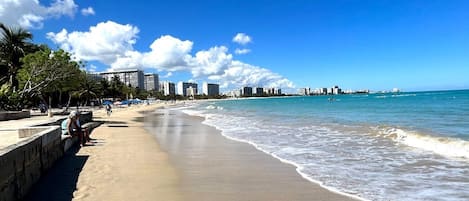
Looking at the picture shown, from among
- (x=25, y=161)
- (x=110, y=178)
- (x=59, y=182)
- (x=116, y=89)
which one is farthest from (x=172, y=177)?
(x=116, y=89)

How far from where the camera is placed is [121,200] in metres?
6.22

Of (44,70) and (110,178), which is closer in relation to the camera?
(110,178)

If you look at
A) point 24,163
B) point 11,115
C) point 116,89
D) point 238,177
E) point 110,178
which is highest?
point 116,89

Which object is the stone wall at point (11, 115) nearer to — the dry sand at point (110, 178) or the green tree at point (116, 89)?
the dry sand at point (110, 178)

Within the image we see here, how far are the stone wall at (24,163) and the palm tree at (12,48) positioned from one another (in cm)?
2841

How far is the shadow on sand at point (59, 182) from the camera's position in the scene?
6.40 metres

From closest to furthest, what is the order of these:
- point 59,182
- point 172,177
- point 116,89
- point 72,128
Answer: point 59,182
point 172,177
point 72,128
point 116,89

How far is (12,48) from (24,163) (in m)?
34.3

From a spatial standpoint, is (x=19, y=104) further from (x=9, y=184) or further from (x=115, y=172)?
(x=9, y=184)

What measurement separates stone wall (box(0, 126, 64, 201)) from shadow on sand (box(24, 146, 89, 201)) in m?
0.12

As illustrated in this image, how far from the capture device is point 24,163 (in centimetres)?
636

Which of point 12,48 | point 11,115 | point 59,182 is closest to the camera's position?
point 59,182

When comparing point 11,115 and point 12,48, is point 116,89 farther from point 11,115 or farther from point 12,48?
point 11,115

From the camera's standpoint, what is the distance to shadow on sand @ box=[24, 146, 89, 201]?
6.40m
